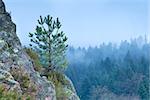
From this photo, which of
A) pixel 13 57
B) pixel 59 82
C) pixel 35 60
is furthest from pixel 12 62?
pixel 59 82

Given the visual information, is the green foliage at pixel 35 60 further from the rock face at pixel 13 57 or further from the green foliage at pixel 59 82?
the rock face at pixel 13 57

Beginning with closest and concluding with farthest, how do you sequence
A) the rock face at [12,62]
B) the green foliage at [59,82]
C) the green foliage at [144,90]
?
the rock face at [12,62] < the green foliage at [59,82] < the green foliage at [144,90]

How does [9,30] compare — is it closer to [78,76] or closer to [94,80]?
[94,80]

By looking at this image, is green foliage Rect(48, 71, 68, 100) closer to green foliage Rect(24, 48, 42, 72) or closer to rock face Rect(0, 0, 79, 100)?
green foliage Rect(24, 48, 42, 72)

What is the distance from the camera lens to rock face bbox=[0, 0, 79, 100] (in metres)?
22.5

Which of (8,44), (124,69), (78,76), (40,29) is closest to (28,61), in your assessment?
(8,44)

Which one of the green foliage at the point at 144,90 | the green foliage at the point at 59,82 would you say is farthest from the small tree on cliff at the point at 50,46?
the green foliage at the point at 144,90

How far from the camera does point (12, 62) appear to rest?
2498 centimetres

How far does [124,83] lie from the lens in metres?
131

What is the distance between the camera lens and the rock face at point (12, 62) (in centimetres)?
2252

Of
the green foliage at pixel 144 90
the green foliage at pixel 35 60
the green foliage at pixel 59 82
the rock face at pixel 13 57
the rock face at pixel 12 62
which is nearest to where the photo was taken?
the rock face at pixel 12 62

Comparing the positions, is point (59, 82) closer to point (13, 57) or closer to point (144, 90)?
point (13, 57)

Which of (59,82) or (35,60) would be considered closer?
(35,60)

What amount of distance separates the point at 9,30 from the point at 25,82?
197 inches
